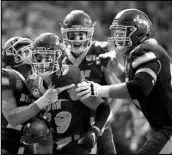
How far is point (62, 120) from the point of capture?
144 inches

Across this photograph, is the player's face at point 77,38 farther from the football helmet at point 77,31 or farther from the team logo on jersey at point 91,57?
the team logo on jersey at point 91,57

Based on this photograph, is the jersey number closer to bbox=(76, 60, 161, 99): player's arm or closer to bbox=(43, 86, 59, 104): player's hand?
bbox=(43, 86, 59, 104): player's hand

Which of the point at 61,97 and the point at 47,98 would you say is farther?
the point at 61,97

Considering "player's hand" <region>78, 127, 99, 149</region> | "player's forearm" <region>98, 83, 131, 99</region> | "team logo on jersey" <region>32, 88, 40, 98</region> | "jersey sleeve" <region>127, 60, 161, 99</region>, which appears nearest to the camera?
"jersey sleeve" <region>127, 60, 161, 99</region>

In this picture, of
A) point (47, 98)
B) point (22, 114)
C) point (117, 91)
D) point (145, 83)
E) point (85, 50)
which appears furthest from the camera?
point (85, 50)

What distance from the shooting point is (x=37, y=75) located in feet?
11.9

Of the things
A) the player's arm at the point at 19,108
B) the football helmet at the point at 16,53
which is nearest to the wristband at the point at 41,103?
the player's arm at the point at 19,108

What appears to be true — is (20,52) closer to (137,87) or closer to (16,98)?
(16,98)

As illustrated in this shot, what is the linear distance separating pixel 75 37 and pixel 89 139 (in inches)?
39.8

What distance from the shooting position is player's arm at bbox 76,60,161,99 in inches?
127

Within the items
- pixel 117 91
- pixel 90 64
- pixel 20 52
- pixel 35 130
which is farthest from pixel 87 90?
pixel 20 52

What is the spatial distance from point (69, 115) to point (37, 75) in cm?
42

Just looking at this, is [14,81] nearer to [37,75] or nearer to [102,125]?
[37,75]

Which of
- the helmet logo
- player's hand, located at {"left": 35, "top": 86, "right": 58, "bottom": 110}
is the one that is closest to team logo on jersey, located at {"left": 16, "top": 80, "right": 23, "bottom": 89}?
player's hand, located at {"left": 35, "top": 86, "right": 58, "bottom": 110}
